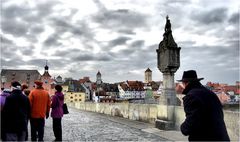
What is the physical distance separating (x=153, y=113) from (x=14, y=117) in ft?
32.2

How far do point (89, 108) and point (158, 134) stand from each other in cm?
2307

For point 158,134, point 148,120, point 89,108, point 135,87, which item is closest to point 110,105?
point 148,120

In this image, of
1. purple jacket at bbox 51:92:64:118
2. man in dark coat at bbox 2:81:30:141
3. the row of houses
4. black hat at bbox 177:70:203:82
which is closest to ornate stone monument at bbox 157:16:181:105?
purple jacket at bbox 51:92:64:118

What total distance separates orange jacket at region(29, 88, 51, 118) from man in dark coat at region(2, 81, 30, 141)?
6.69ft

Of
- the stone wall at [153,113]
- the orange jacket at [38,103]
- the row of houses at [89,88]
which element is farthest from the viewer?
the row of houses at [89,88]

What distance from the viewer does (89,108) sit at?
3544 centimetres

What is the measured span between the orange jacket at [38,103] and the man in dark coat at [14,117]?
6.69ft

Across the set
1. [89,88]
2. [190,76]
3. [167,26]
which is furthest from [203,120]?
[89,88]

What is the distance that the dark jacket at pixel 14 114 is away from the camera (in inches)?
288

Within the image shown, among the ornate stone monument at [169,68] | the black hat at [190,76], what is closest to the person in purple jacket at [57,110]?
the ornate stone monument at [169,68]

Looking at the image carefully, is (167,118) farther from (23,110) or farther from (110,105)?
(110,105)

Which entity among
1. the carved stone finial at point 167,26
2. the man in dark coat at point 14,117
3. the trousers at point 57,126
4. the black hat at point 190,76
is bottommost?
the trousers at point 57,126

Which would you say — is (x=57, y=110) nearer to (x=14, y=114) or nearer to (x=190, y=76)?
(x=14, y=114)

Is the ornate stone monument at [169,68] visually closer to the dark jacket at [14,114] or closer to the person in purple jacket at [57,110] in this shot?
the person in purple jacket at [57,110]
